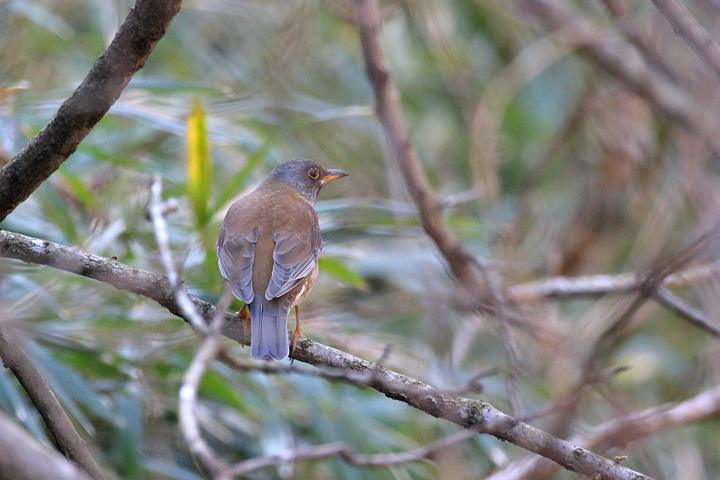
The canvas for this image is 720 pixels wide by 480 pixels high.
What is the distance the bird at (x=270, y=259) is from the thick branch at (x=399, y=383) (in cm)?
48

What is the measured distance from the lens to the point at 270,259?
5109 mm

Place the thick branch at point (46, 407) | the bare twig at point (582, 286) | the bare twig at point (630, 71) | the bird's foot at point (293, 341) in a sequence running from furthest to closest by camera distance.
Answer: the bare twig at point (582, 286) → the bare twig at point (630, 71) → the bird's foot at point (293, 341) → the thick branch at point (46, 407)

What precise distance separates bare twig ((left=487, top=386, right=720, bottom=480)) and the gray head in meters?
2.09

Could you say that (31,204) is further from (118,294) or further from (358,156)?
(358,156)

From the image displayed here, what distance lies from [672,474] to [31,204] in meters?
4.61

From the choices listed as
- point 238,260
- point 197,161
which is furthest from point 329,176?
point 238,260

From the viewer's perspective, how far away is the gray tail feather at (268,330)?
4301mm

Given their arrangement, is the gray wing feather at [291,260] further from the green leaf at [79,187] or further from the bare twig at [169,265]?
the green leaf at [79,187]

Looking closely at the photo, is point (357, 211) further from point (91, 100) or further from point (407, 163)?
point (91, 100)

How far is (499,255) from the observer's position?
687cm

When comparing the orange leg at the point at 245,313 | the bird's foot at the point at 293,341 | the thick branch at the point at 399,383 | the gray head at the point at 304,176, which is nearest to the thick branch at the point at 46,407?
the thick branch at the point at 399,383

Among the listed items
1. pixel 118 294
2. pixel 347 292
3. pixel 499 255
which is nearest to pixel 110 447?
pixel 118 294

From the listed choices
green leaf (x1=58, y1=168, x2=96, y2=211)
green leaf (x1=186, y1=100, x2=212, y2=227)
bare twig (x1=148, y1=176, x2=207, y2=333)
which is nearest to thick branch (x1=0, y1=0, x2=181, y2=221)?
bare twig (x1=148, y1=176, x2=207, y2=333)

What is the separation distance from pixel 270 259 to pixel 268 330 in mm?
681
